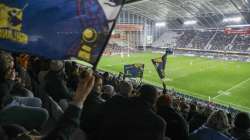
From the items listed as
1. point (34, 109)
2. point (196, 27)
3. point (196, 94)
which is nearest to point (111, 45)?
point (196, 27)

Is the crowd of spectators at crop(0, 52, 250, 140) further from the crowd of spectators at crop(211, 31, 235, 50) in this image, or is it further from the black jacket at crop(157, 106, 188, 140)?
the crowd of spectators at crop(211, 31, 235, 50)

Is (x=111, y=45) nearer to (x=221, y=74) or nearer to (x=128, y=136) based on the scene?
(x=221, y=74)

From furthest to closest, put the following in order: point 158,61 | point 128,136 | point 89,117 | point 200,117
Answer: point 158,61
point 200,117
point 89,117
point 128,136

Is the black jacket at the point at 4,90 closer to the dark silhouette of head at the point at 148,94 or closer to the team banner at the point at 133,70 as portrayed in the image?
the dark silhouette of head at the point at 148,94

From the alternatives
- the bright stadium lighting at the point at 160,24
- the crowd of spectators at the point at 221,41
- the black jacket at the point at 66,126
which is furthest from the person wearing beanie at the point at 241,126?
the bright stadium lighting at the point at 160,24

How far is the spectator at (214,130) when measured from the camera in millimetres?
4598

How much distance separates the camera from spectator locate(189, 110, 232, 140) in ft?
15.1

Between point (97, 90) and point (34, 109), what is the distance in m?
1.20

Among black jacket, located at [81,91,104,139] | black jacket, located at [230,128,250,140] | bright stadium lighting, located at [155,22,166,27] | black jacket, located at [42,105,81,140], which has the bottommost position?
black jacket, located at [230,128,250,140]

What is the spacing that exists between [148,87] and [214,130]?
146cm

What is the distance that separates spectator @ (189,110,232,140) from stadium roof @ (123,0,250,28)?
160 feet

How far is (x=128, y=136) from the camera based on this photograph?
365cm

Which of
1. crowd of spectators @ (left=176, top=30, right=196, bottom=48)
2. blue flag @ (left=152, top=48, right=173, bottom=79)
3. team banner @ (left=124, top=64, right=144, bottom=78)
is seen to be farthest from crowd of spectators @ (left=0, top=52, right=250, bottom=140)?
crowd of spectators @ (left=176, top=30, right=196, bottom=48)

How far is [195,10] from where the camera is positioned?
65250 mm
